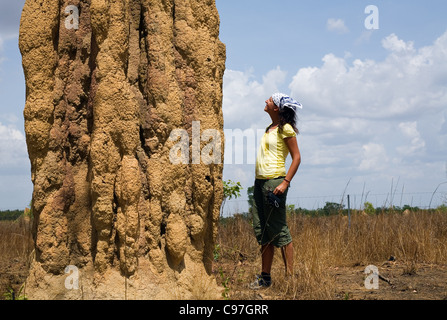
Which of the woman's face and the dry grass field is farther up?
the woman's face

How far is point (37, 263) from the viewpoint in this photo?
396cm

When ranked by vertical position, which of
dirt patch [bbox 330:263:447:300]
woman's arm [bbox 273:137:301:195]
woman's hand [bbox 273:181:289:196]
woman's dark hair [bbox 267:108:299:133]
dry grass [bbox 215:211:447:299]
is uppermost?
woman's dark hair [bbox 267:108:299:133]

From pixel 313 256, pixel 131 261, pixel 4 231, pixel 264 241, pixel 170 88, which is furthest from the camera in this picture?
pixel 4 231

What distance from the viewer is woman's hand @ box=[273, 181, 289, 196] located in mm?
4480

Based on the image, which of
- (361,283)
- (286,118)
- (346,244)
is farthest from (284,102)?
(346,244)

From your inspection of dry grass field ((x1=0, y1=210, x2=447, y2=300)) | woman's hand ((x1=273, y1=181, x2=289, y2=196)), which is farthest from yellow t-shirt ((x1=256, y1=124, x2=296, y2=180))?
dry grass field ((x1=0, y1=210, x2=447, y2=300))

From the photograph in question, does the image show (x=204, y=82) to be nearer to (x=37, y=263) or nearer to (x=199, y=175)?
(x=199, y=175)

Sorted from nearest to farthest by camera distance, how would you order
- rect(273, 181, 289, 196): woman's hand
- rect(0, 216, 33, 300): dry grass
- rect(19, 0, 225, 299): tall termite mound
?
rect(19, 0, 225, 299): tall termite mound → rect(273, 181, 289, 196): woman's hand → rect(0, 216, 33, 300): dry grass

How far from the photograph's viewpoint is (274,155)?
4.66 metres

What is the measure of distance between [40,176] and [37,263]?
70 centimetres

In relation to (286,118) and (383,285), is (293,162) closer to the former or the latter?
(286,118)

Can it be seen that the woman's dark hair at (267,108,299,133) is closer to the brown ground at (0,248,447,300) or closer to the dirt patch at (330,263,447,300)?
the brown ground at (0,248,447,300)

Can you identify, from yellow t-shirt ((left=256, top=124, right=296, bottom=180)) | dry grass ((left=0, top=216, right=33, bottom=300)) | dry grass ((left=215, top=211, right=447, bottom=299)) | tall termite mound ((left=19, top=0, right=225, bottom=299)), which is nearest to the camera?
tall termite mound ((left=19, top=0, right=225, bottom=299))
